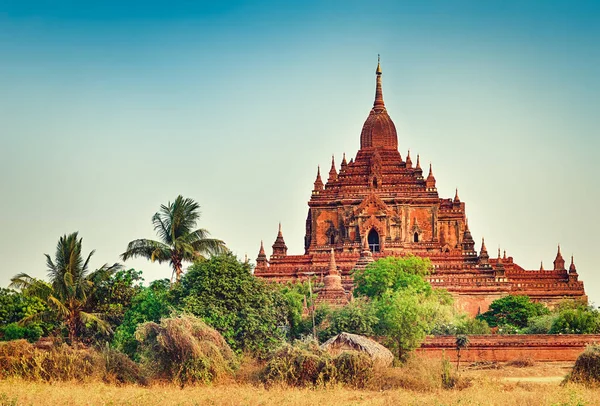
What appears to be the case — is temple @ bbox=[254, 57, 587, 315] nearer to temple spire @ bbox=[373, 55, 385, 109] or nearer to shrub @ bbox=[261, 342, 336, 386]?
temple spire @ bbox=[373, 55, 385, 109]

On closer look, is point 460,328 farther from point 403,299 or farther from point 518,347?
point 403,299

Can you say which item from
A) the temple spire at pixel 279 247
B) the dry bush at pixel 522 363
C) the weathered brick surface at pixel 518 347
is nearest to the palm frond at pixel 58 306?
the weathered brick surface at pixel 518 347

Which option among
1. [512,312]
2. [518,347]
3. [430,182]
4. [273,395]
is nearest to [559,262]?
[430,182]

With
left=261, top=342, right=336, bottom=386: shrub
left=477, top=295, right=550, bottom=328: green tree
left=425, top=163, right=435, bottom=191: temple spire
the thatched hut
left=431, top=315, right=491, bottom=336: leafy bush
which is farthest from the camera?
left=425, top=163, right=435, bottom=191: temple spire

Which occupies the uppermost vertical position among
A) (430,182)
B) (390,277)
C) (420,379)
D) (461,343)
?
(430,182)

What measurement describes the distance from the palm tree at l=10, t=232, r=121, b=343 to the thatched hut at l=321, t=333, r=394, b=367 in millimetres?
8281

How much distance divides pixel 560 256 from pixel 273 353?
33.5m

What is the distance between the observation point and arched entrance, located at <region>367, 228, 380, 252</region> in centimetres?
6261

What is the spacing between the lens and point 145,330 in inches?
1309

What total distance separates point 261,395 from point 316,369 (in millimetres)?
2874

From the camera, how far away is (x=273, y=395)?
2969 cm

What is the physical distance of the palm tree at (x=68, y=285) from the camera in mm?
39906

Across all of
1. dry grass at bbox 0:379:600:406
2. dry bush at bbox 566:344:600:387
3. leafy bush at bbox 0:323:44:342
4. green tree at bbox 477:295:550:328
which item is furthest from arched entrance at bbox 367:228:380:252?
dry grass at bbox 0:379:600:406

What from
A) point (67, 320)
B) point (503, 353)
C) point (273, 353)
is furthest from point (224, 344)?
point (503, 353)
